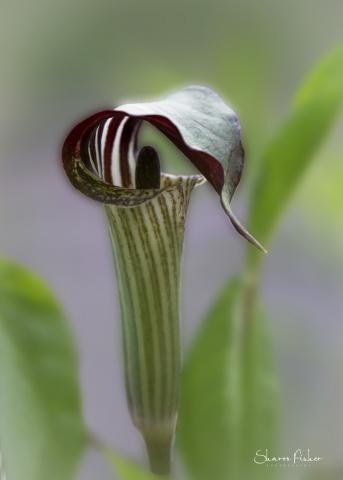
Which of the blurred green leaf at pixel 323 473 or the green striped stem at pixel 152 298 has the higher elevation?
the green striped stem at pixel 152 298

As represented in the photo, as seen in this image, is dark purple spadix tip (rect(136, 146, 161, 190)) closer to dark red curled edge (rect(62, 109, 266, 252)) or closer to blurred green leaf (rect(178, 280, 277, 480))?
dark red curled edge (rect(62, 109, 266, 252))

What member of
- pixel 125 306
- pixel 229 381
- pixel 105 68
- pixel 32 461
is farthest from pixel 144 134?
pixel 32 461

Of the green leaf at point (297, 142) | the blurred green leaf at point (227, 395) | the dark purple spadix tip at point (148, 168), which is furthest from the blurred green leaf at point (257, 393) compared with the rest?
the dark purple spadix tip at point (148, 168)

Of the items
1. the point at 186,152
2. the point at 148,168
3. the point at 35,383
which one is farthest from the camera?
the point at 35,383

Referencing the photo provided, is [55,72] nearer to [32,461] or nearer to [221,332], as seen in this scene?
[221,332]

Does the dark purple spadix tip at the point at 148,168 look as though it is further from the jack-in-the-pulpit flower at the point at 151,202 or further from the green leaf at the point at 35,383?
the green leaf at the point at 35,383

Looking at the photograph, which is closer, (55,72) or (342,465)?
(55,72)

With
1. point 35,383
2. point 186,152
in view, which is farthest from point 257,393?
point 186,152
